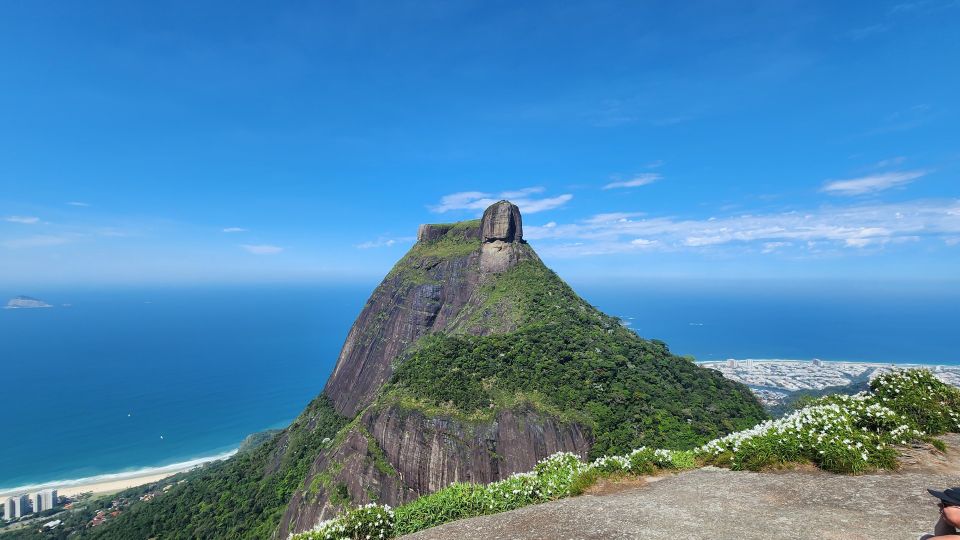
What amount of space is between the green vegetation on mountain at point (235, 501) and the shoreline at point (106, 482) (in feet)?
104

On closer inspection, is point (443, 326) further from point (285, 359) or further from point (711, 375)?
point (285, 359)

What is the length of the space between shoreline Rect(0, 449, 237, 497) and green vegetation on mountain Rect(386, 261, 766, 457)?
227ft

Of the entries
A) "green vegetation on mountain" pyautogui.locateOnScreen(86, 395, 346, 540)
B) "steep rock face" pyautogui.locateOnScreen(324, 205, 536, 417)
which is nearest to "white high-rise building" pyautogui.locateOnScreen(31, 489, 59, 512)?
"green vegetation on mountain" pyautogui.locateOnScreen(86, 395, 346, 540)

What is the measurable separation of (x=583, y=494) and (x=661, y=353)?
4180 centimetres

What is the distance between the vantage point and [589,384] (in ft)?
121

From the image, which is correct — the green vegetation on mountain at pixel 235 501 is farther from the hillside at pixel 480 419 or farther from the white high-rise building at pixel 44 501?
the white high-rise building at pixel 44 501

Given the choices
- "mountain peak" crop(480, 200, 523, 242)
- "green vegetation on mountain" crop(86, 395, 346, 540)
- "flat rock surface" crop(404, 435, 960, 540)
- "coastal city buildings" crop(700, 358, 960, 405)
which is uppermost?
"mountain peak" crop(480, 200, 523, 242)

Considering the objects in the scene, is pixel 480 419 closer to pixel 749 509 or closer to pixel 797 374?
pixel 749 509

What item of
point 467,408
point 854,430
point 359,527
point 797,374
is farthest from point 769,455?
point 797,374

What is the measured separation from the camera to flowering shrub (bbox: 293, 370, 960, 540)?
816 centimetres

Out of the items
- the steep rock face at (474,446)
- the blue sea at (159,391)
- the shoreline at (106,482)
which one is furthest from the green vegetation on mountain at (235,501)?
the blue sea at (159,391)

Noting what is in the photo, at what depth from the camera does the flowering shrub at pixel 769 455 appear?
8.16 metres

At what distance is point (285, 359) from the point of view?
176 m

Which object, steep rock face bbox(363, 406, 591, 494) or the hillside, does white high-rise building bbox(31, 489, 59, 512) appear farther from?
steep rock face bbox(363, 406, 591, 494)
